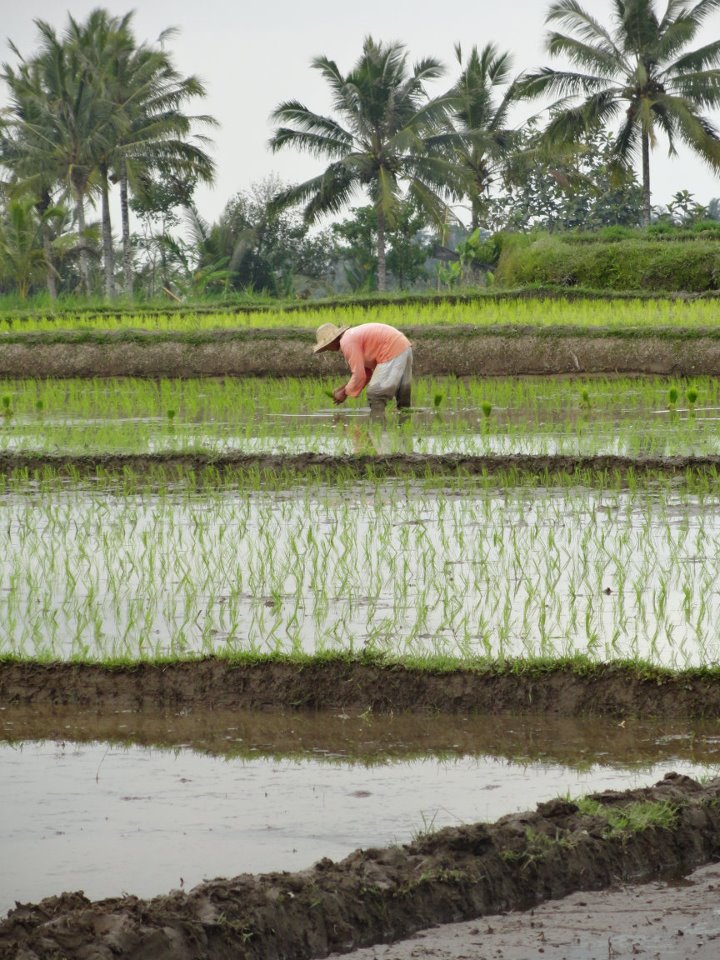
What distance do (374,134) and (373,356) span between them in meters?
16.7

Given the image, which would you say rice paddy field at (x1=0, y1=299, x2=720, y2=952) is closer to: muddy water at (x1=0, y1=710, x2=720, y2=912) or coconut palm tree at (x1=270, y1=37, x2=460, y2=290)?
muddy water at (x1=0, y1=710, x2=720, y2=912)

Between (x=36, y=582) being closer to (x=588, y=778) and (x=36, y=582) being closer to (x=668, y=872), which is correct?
(x=588, y=778)

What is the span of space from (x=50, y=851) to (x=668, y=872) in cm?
108

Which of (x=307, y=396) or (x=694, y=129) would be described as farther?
(x=694, y=129)

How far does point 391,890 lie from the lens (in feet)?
7.14

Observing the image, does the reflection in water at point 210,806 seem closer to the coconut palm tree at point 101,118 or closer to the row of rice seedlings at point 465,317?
the row of rice seedlings at point 465,317

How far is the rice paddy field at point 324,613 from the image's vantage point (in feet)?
8.86

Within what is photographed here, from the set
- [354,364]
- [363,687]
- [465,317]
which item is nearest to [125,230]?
[465,317]

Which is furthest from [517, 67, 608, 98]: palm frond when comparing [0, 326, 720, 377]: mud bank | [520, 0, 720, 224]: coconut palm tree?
[0, 326, 720, 377]: mud bank

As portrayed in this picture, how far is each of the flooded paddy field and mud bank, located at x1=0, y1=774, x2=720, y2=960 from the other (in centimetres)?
510

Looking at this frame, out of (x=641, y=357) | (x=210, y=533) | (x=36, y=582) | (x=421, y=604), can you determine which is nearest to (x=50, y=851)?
(x=421, y=604)

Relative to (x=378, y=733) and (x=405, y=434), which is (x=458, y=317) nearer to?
(x=405, y=434)

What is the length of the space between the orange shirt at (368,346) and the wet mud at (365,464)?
2070mm

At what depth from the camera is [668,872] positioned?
2.38 meters
